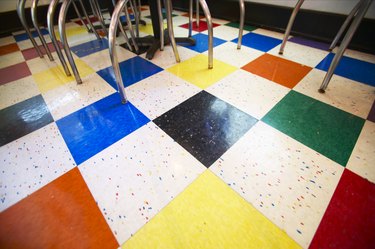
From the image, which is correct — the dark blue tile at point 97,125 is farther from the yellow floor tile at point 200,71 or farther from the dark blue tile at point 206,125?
the yellow floor tile at point 200,71

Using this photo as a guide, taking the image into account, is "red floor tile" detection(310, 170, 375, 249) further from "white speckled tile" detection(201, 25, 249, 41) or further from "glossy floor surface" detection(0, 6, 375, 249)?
"white speckled tile" detection(201, 25, 249, 41)

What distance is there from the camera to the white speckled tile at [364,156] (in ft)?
1.95

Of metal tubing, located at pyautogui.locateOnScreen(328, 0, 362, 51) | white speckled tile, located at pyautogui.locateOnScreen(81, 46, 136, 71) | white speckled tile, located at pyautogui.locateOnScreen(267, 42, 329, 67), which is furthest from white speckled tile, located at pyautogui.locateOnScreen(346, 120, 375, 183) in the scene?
white speckled tile, located at pyautogui.locateOnScreen(81, 46, 136, 71)

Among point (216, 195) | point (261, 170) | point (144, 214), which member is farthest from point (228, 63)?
point (144, 214)

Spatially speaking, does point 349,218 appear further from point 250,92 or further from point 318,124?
point 250,92

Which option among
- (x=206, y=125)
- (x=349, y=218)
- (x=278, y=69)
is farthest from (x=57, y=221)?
(x=278, y=69)

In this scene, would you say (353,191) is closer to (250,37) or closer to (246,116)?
(246,116)

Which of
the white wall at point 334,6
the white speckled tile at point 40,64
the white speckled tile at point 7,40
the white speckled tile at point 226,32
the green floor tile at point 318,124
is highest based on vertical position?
the white wall at point 334,6

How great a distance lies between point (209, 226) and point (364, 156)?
24.5 inches

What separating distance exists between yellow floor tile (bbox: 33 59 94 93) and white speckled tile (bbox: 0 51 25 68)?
17.1 inches

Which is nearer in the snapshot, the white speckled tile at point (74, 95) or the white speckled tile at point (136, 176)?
the white speckled tile at point (136, 176)

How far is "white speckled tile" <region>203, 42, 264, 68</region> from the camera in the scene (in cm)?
125

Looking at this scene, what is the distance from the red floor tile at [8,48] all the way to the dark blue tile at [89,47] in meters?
0.62

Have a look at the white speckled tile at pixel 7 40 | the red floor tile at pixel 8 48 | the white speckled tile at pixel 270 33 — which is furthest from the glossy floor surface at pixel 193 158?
the white speckled tile at pixel 7 40
